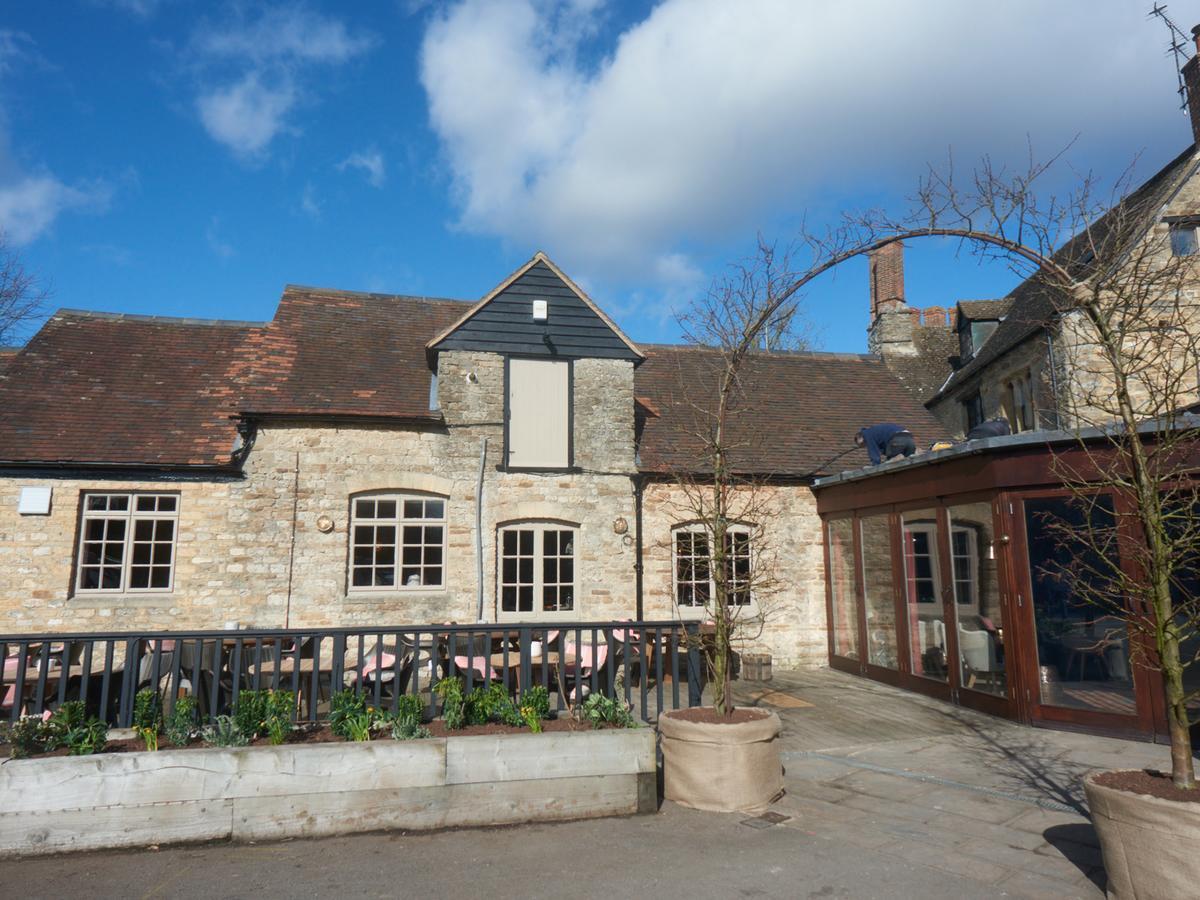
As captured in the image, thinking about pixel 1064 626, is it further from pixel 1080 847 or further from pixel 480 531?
pixel 480 531

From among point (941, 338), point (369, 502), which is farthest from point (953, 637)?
point (941, 338)

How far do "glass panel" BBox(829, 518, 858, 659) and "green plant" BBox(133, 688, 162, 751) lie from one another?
9.37 m

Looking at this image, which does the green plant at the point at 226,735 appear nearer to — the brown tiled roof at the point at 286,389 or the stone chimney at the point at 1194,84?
the brown tiled roof at the point at 286,389

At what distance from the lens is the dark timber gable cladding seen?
12.8m

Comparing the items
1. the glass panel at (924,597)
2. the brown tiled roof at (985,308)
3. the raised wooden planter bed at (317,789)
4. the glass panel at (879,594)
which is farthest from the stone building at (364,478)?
the brown tiled roof at (985,308)

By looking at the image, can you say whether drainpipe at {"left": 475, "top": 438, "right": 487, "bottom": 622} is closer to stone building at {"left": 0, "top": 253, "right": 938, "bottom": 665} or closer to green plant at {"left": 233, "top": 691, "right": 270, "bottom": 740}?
stone building at {"left": 0, "top": 253, "right": 938, "bottom": 665}

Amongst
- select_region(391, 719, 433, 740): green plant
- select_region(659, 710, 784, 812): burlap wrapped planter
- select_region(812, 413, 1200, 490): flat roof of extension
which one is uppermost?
select_region(812, 413, 1200, 490): flat roof of extension

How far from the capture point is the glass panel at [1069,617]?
7.84 m

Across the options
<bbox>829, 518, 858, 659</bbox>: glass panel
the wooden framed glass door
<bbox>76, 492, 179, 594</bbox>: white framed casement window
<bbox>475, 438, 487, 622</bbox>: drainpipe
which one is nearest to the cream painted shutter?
<bbox>475, 438, 487, 622</bbox>: drainpipe

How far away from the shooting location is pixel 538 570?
12344 millimetres

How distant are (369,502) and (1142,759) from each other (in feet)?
32.6

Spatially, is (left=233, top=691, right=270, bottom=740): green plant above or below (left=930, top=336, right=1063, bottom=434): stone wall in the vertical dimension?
below

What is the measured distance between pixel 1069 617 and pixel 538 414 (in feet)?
25.7

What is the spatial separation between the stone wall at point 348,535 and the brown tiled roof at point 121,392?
1.64ft
